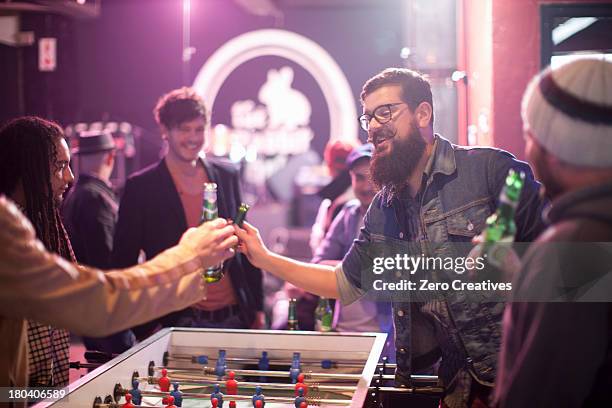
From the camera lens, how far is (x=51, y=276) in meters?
1.70

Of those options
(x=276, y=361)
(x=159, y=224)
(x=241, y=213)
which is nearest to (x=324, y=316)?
(x=276, y=361)

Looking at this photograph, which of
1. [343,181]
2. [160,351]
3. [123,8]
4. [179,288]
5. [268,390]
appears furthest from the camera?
[123,8]

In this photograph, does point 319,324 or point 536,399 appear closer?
point 536,399

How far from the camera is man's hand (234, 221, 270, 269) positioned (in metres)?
2.86

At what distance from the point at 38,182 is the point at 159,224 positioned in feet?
4.87

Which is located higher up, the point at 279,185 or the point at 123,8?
the point at 123,8

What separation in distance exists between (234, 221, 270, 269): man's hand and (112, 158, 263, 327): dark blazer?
0.95 meters

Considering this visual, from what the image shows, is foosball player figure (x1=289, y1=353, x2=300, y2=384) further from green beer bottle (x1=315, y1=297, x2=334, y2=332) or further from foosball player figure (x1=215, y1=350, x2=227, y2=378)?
green beer bottle (x1=315, y1=297, x2=334, y2=332)

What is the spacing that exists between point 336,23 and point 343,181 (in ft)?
20.6

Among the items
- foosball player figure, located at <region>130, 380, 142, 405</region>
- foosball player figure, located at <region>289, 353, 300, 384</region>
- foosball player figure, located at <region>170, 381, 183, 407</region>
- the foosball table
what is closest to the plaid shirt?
the foosball table

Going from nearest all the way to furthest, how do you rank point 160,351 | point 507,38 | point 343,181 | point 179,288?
point 179,288 < point 160,351 < point 507,38 < point 343,181

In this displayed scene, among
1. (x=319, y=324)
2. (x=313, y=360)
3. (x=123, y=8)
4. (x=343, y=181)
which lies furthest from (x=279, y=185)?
(x=313, y=360)

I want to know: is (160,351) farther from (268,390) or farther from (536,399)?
(536,399)

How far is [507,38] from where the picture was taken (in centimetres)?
359
